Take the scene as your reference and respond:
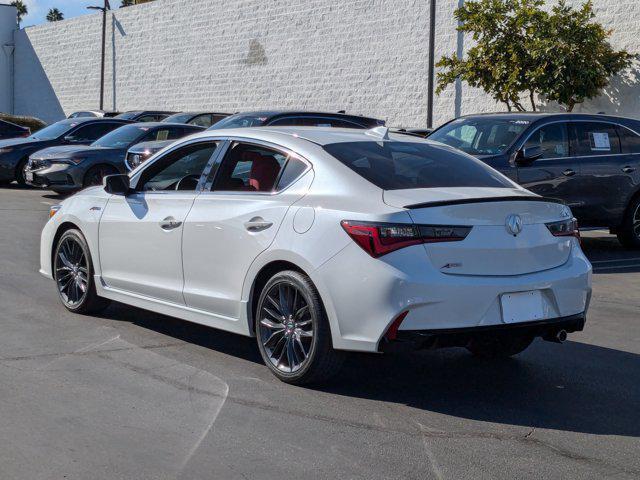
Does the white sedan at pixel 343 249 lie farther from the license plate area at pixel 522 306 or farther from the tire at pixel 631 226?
the tire at pixel 631 226

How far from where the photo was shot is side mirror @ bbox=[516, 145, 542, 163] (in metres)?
11.5

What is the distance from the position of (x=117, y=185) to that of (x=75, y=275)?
1004 mm

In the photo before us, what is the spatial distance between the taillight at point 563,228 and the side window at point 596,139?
21.4ft

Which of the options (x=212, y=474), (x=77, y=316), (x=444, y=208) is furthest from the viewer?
(x=77, y=316)

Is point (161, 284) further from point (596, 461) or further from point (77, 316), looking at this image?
point (596, 461)

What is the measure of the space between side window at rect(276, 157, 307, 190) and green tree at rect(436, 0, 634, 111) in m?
16.0

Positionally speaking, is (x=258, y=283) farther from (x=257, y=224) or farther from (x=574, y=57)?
(x=574, y=57)

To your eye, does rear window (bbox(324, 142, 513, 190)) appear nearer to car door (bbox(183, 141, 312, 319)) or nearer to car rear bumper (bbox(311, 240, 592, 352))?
car door (bbox(183, 141, 312, 319))

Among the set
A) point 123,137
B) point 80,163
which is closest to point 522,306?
point 80,163

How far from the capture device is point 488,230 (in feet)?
18.3

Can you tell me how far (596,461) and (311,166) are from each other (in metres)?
2.50

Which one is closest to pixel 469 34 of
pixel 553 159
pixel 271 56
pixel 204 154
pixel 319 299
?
pixel 271 56

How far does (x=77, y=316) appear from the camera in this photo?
784 centimetres

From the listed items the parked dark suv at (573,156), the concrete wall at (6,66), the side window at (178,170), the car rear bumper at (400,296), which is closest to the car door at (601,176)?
the parked dark suv at (573,156)
